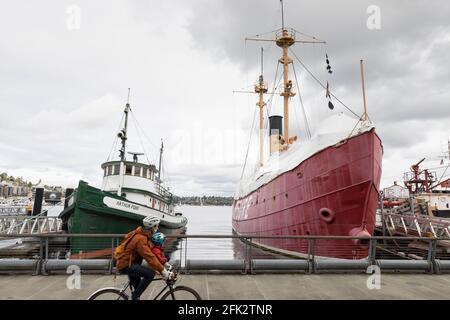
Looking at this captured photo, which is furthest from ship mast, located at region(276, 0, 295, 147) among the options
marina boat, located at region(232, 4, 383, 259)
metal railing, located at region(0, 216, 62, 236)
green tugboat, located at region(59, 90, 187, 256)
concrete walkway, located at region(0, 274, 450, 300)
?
metal railing, located at region(0, 216, 62, 236)

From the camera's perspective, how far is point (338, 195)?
42.7 ft

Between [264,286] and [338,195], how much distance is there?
7788 mm

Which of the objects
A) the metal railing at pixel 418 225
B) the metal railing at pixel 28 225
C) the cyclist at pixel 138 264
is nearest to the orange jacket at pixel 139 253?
the cyclist at pixel 138 264

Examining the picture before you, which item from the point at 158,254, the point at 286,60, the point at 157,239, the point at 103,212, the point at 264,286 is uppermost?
the point at 286,60

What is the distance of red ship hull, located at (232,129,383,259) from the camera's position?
41.4 ft

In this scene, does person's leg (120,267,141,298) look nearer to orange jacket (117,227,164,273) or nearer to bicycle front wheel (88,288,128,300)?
orange jacket (117,227,164,273)

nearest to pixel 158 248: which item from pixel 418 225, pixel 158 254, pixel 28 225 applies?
pixel 158 254

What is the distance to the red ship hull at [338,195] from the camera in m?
12.6

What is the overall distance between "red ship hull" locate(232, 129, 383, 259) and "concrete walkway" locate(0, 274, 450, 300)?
16.5ft

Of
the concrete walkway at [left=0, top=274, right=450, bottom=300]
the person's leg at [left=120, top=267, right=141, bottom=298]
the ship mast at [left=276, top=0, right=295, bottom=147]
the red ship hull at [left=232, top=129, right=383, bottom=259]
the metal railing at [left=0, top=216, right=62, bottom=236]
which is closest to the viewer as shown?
the person's leg at [left=120, top=267, right=141, bottom=298]

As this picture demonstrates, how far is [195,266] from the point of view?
25.1 feet

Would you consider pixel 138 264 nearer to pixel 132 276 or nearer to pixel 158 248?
pixel 132 276
